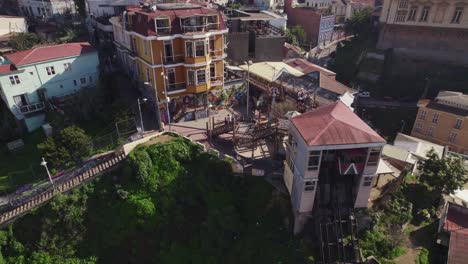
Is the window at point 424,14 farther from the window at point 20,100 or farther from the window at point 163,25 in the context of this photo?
the window at point 20,100

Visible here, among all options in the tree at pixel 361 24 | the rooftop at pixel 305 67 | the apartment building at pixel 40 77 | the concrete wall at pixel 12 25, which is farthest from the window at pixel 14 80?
the tree at pixel 361 24

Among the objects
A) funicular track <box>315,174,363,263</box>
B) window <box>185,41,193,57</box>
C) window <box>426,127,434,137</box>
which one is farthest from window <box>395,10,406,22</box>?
funicular track <box>315,174,363,263</box>

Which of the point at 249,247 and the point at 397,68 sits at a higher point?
the point at 397,68

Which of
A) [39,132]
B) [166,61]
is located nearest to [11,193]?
[39,132]

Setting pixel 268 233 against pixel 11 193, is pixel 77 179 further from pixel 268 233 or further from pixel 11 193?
pixel 268 233

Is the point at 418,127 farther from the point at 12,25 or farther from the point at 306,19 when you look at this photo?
the point at 12,25

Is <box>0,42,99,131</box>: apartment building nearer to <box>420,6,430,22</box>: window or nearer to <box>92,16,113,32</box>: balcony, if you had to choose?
<box>92,16,113,32</box>: balcony
